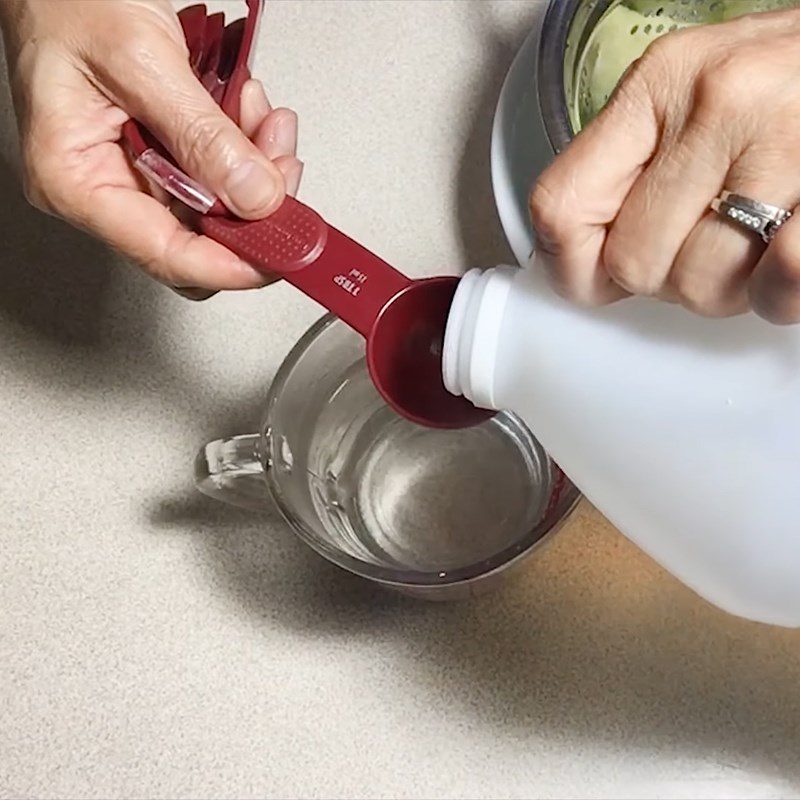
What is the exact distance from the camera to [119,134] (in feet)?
1.85

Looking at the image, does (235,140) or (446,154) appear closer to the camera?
(235,140)

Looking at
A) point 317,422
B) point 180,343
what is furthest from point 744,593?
point 180,343

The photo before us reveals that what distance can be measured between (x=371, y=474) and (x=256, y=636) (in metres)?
0.12

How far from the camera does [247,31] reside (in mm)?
526

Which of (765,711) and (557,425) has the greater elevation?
(557,425)

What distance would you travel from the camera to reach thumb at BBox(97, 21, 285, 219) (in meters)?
0.50

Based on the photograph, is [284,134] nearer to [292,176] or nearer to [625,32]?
[292,176]

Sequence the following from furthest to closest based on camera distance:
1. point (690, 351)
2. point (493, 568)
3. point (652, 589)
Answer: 1. point (652, 589)
2. point (493, 568)
3. point (690, 351)

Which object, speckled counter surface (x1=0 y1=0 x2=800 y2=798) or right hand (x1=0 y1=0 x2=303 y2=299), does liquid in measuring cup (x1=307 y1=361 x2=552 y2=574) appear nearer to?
speckled counter surface (x1=0 y1=0 x2=800 y2=798)

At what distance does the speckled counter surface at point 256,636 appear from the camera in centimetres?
61

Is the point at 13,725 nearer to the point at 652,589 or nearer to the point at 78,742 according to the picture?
the point at 78,742

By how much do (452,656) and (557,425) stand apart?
0.68ft

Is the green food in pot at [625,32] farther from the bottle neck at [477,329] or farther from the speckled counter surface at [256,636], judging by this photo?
the bottle neck at [477,329]

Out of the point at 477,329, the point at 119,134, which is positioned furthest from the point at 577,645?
the point at 119,134
